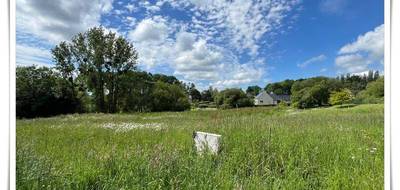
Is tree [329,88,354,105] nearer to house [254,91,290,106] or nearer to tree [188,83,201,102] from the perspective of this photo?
house [254,91,290,106]

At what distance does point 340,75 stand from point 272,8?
3.05 ft

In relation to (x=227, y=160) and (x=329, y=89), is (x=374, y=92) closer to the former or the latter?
(x=329, y=89)

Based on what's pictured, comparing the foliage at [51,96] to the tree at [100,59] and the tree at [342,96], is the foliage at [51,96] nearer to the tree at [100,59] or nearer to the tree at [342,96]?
the tree at [100,59]

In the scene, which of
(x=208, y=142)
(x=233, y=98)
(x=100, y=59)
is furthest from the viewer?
(x=100, y=59)

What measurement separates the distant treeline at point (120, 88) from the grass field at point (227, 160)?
284 mm

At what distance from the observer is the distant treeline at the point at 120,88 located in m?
2.68

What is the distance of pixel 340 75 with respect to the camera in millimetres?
2561

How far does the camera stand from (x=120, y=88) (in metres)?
3.49

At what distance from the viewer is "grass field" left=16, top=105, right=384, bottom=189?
1.62m

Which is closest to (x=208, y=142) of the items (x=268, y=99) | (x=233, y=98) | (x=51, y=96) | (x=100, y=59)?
(x=233, y=98)

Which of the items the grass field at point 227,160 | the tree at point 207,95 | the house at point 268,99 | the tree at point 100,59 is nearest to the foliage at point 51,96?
the tree at point 100,59

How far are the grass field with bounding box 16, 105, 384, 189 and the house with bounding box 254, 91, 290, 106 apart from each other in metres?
0.17

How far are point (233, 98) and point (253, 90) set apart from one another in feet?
1.12

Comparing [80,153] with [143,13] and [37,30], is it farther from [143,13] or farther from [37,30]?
[143,13]
